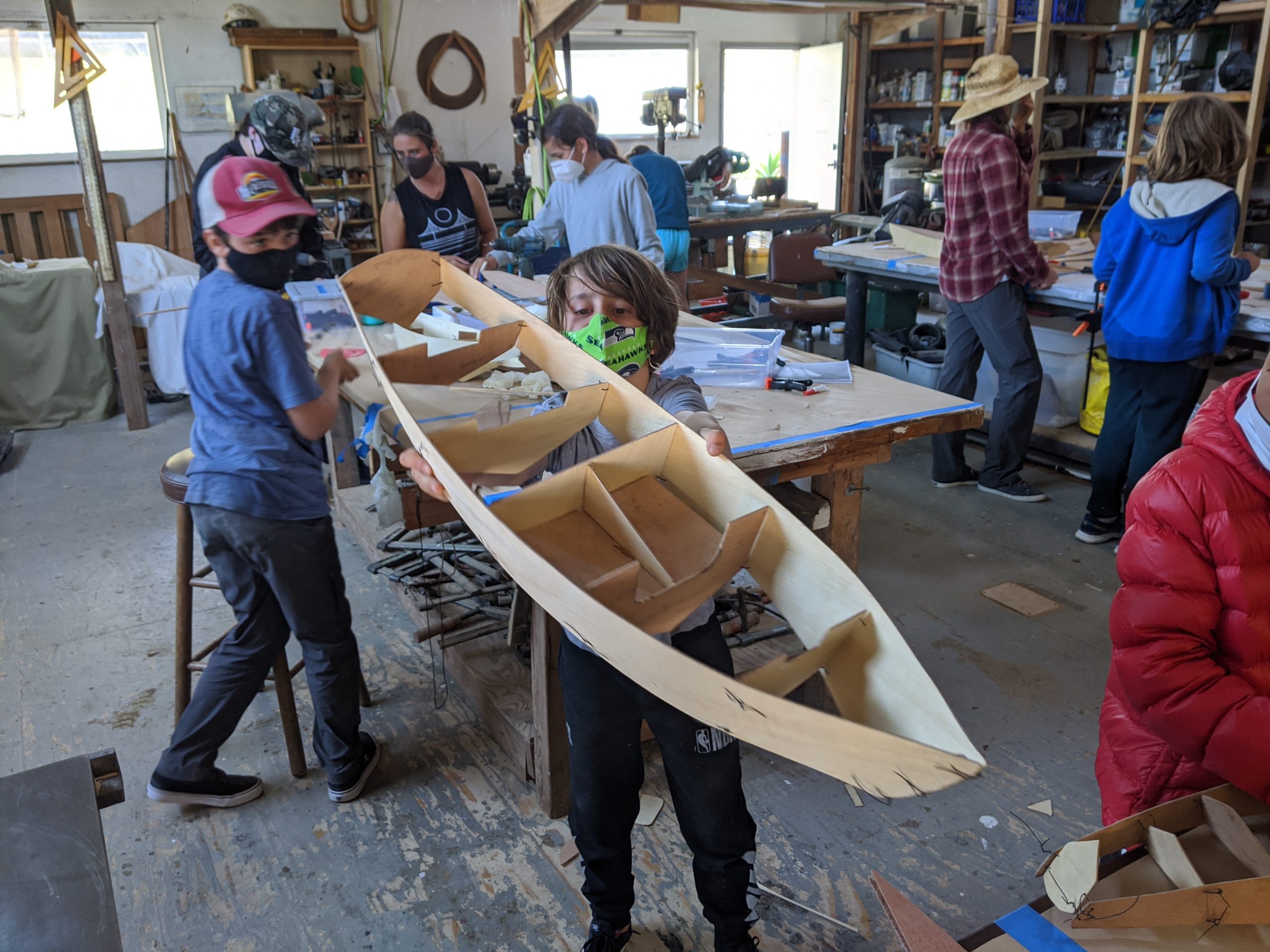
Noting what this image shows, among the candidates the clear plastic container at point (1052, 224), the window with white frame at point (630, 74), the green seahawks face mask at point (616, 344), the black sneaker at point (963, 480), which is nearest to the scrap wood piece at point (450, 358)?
the green seahawks face mask at point (616, 344)

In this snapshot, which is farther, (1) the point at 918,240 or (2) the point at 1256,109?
(2) the point at 1256,109

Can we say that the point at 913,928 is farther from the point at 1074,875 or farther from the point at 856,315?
the point at 856,315

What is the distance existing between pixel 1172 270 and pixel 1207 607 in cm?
228

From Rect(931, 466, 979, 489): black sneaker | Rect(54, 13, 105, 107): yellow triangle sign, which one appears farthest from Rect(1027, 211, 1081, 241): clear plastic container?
Rect(54, 13, 105, 107): yellow triangle sign

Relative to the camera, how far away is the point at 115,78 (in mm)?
7305

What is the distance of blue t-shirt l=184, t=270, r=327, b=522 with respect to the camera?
183 cm

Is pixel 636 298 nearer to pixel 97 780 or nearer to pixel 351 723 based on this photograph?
pixel 97 780

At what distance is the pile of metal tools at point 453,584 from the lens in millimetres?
2721

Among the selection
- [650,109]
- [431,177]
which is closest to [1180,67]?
[650,109]

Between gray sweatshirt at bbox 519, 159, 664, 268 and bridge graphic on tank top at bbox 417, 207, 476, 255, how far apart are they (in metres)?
0.49

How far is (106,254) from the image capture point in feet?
17.1

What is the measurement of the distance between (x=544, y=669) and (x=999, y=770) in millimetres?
1223

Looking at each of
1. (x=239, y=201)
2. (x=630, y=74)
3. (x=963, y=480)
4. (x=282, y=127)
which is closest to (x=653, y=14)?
(x=630, y=74)

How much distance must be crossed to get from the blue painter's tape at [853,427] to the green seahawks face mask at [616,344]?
1.15 feet
